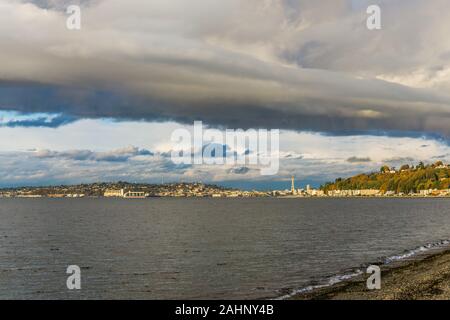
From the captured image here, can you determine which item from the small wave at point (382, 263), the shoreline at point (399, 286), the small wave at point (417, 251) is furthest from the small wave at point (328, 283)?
the small wave at point (417, 251)

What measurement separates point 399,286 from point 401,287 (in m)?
0.83

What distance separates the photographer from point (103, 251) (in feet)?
215

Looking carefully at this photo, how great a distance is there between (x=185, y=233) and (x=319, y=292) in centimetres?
5512

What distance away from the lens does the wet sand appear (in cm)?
3391

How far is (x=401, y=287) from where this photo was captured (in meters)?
37.1

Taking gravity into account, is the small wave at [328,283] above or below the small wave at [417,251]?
above

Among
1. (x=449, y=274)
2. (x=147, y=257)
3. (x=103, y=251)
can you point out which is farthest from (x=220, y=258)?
(x=449, y=274)

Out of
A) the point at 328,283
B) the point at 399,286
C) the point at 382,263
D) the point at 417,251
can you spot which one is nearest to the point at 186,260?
the point at 328,283

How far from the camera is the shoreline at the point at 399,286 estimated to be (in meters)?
34.1

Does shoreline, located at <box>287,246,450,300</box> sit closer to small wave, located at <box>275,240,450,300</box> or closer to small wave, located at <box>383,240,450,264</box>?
small wave, located at <box>275,240,450,300</box>

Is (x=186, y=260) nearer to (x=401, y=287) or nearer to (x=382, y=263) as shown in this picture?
(x=382, y=263)

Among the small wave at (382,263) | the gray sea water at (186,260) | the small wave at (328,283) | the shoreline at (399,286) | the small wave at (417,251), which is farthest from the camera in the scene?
the small wave at (417,251)

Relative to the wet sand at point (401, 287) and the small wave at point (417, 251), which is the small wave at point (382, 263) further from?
the wet sand at point (401, 287)
